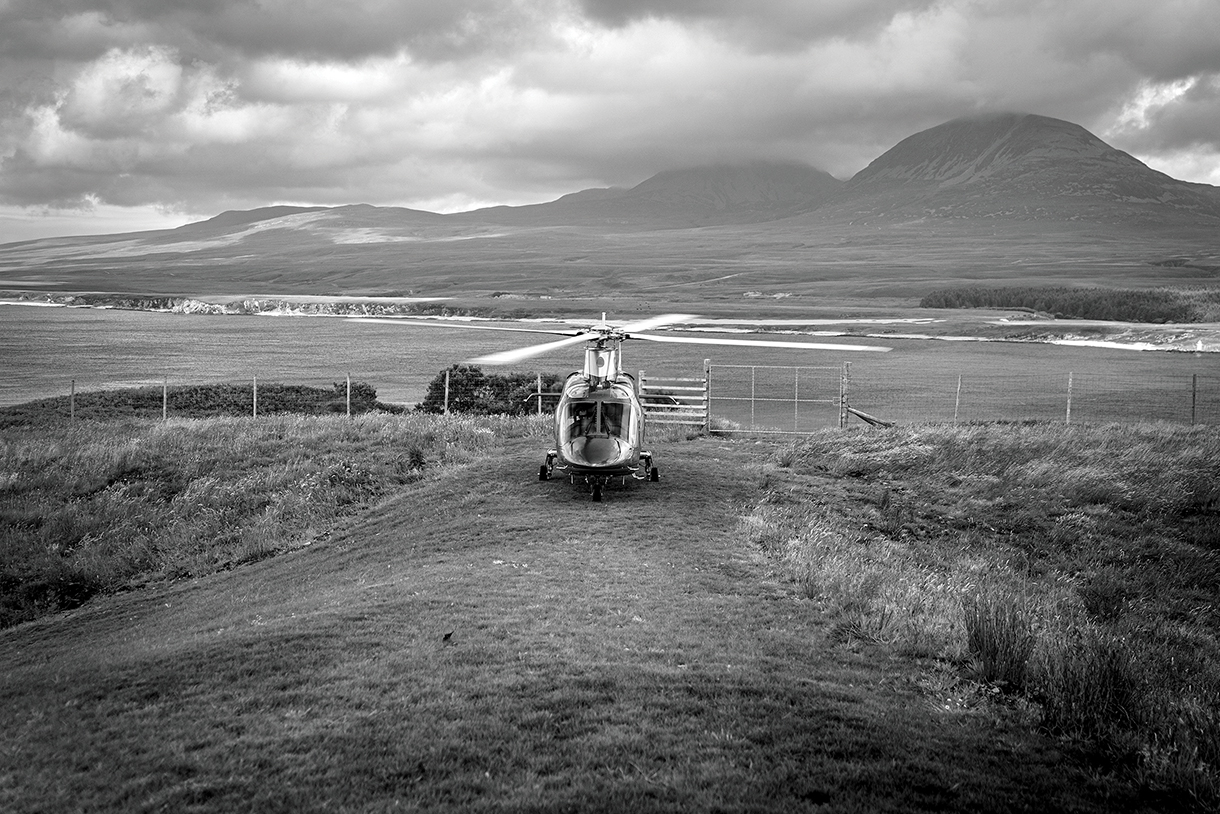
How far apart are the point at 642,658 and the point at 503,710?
197cm

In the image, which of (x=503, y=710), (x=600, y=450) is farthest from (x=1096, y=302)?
(x=503, y=710)

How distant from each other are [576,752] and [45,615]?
13604 millimetres

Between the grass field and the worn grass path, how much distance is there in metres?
0.03

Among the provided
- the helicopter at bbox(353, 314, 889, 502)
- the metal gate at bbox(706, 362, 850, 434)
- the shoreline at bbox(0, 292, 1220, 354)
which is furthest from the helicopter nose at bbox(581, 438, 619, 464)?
the metal gate at bbox(706, 362, 850, 434)

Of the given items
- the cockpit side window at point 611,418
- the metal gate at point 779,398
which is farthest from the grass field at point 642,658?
the metal gate at point 779,398

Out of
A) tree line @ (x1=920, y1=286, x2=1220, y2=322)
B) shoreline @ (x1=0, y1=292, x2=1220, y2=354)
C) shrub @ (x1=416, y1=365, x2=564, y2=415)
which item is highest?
tree line @ (x1=920, y1=286, x2=1220, y2=322)

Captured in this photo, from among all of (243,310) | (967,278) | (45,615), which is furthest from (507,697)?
(967,278)

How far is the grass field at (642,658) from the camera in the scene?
6348 mm

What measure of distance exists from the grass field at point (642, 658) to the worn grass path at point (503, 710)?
3cm

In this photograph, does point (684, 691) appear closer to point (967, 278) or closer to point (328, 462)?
point (328, 462)

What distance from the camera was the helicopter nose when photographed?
723 inches

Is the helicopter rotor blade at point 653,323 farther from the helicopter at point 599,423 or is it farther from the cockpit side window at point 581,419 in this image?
the cockpit side window at point 581,419

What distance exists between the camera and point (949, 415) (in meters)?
42.2

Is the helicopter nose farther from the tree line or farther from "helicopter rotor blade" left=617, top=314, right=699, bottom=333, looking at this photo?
the tree line
